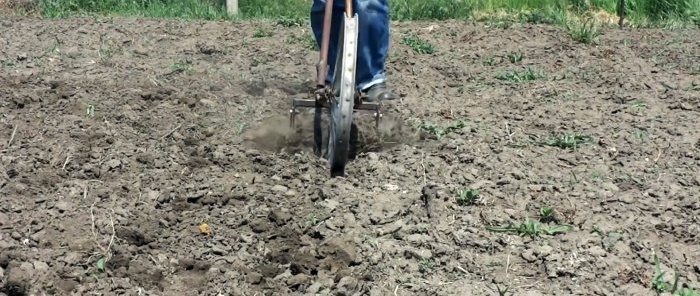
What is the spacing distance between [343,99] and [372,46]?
112 cm

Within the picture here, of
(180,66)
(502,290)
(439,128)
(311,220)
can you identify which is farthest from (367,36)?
(502,290)

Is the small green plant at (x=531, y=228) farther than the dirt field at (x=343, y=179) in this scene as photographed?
Yes

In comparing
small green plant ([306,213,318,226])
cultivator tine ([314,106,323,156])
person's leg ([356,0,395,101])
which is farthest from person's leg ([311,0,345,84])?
small green plant ([306,213,318,226])

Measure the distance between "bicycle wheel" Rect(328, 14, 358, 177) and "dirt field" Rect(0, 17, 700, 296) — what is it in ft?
0.43

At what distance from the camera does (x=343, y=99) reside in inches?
162

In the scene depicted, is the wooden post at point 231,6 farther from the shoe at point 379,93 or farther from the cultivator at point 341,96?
the cultivator at point 341,96

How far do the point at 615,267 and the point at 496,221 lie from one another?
0.55 m

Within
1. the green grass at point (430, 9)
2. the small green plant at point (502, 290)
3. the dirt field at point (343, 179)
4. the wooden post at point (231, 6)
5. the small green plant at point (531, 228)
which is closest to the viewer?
the small green plant at point (502, 290)

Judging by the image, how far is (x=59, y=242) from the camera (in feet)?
12.0

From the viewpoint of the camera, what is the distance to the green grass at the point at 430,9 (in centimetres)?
814

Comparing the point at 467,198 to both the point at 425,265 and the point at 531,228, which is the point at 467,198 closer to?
the point at 531,228

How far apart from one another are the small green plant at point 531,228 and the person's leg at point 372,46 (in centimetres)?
133

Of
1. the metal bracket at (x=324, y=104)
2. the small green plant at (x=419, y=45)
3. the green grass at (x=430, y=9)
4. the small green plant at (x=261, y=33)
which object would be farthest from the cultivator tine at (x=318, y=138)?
the green grass at (x=430, y=9)

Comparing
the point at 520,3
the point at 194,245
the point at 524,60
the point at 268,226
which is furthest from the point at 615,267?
the point at 520,3
